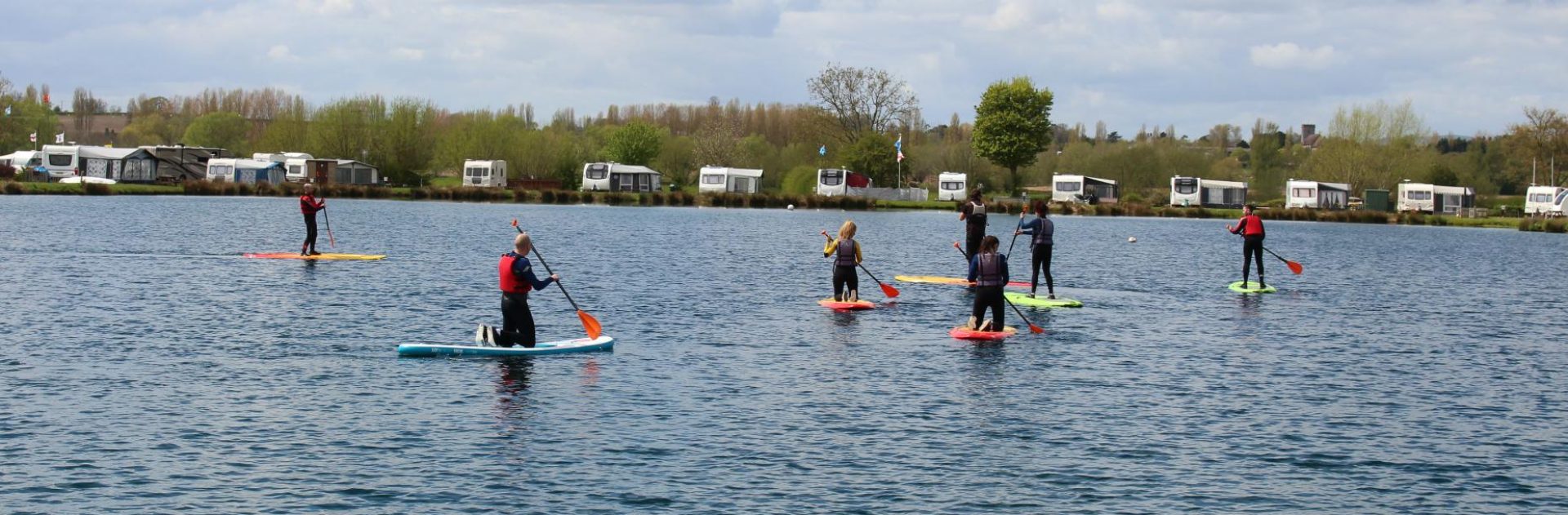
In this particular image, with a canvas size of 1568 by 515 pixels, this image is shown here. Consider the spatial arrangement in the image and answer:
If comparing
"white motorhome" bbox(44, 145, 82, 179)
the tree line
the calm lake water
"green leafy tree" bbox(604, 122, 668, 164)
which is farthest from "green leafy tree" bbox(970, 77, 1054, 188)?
the calm lake water

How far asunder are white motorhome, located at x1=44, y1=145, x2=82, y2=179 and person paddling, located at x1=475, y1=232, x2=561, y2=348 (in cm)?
10948

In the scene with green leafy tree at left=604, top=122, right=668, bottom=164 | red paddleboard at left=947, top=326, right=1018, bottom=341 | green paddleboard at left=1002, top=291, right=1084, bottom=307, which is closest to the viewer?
red paddleboard at left=947, top=326, right=1018, bottom=341

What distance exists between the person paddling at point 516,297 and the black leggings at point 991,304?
836cm

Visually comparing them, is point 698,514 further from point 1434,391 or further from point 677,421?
point 1434,391

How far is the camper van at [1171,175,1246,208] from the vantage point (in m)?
131

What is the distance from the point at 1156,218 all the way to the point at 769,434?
11218cm

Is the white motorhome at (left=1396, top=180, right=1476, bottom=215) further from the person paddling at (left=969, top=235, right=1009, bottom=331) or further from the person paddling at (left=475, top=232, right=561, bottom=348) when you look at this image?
the person paddling at (left=475, top=232, right=561, bottom=348)

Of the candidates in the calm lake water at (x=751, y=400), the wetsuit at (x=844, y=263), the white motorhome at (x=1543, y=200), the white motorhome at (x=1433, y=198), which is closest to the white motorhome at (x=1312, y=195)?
the white motorhome at (x=1433, y=198)

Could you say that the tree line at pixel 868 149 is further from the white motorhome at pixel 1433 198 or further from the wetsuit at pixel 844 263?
the wetsuit at pixel 844 263

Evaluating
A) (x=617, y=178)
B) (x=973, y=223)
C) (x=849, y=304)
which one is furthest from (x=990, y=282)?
(x=617, y=178)

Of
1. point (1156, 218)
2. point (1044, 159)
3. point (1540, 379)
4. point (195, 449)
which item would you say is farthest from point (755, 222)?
point (1044, 159)

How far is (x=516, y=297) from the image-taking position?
24375mm

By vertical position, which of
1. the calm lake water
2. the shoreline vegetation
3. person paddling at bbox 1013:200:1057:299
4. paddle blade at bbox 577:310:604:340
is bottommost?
the calm lake water

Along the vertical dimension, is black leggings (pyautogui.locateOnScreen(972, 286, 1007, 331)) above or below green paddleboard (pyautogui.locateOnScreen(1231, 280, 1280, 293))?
above
